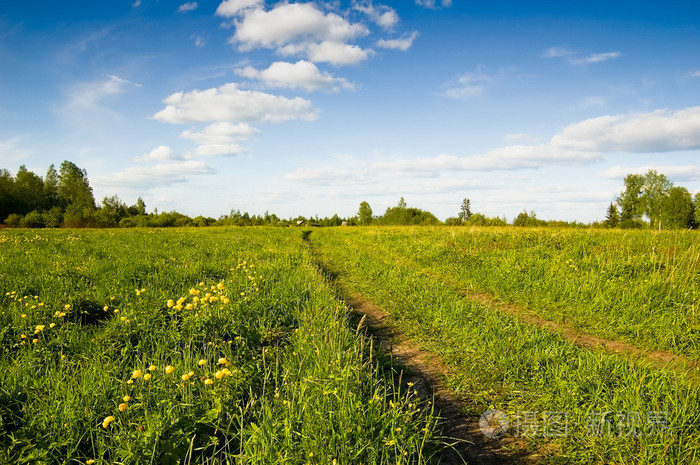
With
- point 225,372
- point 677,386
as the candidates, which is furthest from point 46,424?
point 677,386

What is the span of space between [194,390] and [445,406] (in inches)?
115

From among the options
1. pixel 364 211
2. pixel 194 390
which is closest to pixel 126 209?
pixel 364 211

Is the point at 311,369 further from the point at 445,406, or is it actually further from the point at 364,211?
the point at 364,211

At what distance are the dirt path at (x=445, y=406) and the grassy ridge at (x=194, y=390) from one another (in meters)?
0.37

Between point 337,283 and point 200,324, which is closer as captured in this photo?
point 200,324

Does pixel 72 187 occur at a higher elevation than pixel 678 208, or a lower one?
higher

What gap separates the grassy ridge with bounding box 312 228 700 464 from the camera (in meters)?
3.32

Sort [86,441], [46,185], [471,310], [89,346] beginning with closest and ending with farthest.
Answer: [86,441], [89,346], [471,310], [46,185]

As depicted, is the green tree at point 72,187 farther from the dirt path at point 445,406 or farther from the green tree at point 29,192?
the dirt path at point 445,406

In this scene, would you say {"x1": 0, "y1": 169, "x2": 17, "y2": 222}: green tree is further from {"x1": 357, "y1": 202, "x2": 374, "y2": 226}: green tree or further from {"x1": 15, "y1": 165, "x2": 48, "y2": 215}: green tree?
{"x1": 357, "y1": 202, "x2": 374, "y2": 226}: green tree

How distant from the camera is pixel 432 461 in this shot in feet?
10.4

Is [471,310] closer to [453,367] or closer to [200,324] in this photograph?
[453,367]

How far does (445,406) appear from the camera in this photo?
417 centimetres

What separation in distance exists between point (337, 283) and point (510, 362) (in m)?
7.15
